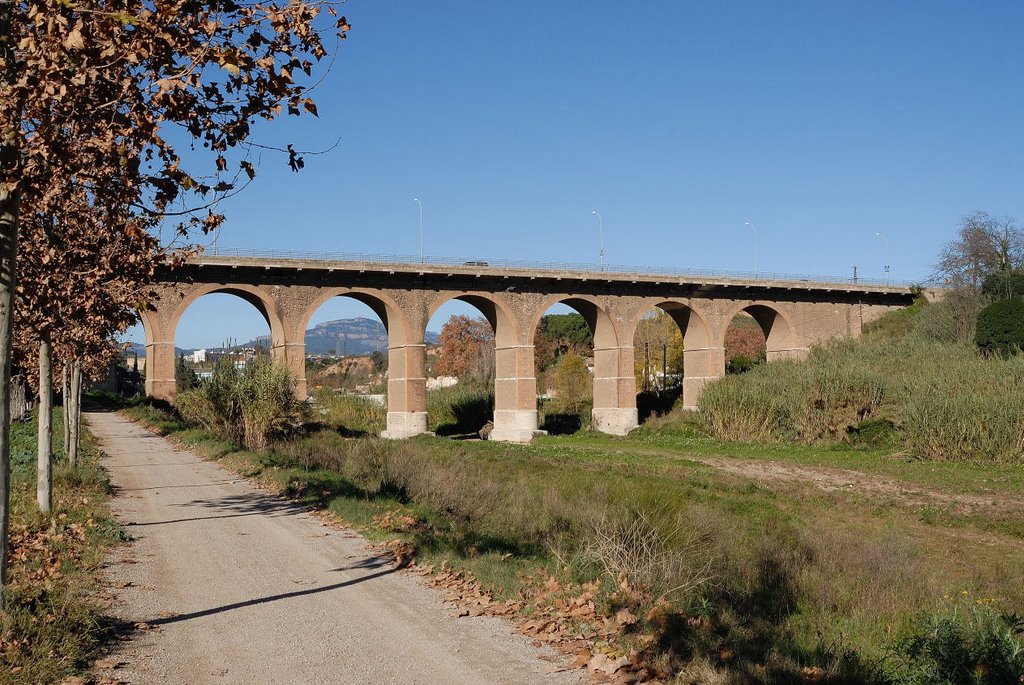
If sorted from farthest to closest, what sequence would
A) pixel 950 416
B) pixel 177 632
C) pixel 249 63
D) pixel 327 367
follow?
pixel 327 367 → pixel 950 416 → pixel 177 632 → pixel 249 63

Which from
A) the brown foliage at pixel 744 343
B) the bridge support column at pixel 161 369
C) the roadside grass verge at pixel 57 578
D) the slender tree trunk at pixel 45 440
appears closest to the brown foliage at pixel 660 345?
the brown foliage at pixel 744 343

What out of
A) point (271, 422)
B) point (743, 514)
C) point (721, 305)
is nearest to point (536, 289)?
point (721, 305)

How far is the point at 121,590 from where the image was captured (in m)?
7.63

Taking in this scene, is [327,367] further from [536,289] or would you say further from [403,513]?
[403,513]

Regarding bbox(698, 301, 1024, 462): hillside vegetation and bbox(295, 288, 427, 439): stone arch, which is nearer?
bbox(698, 301, 1024, 462): hillside vegetation

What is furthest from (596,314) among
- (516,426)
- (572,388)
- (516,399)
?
(572,388)

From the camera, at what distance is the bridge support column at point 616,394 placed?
129 ft

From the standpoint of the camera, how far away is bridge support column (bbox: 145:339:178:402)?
32531 mm

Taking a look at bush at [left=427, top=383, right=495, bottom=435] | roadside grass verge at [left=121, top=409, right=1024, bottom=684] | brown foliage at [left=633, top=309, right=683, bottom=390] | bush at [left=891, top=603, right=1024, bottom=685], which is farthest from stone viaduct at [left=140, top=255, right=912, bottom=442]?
bush at [left=891, top=603, right=1024, bottom=685]

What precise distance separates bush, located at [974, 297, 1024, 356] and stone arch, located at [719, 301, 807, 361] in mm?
11713

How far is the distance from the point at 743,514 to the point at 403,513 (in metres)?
6.69

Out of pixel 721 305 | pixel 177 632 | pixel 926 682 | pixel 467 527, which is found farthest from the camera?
pixel 721 305

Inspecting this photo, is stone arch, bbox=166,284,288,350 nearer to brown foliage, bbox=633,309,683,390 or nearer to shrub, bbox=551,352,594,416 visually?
shrub, bbox=551,352,594,416

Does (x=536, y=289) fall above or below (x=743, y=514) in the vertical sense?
above
